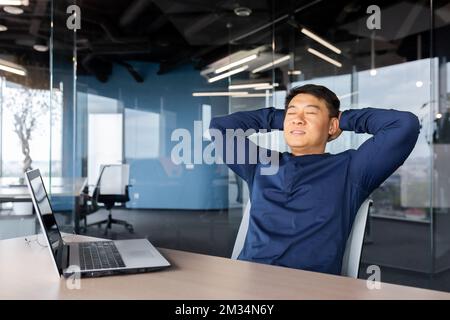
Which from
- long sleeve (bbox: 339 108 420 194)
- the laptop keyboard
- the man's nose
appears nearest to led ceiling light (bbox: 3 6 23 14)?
the laptop keyboard

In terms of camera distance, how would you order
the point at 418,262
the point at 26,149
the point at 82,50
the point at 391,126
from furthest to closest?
the point at 82,50, the point at 26,149, the point at 418,262, the point at 391,126

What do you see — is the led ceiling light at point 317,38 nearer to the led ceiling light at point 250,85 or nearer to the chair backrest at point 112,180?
the led ceiling light at point 250,85

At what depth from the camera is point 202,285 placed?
102cm

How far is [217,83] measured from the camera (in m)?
5.71

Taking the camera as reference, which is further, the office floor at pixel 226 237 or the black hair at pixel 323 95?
the office floor at pixel 226 237

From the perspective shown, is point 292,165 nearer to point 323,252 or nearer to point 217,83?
point 323,252

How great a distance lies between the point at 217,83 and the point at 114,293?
4962 millimetres

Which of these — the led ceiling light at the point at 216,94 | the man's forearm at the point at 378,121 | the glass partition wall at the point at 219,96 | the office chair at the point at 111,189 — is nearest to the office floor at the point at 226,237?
the glass partition wall at the point at 219,96

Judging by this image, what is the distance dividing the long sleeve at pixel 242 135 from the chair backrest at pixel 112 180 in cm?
390

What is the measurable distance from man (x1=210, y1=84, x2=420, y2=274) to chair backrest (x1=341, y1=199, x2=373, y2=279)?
0.02m

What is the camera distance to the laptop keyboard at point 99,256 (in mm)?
1137

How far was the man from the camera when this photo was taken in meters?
1.41

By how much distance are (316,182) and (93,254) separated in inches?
32.2
